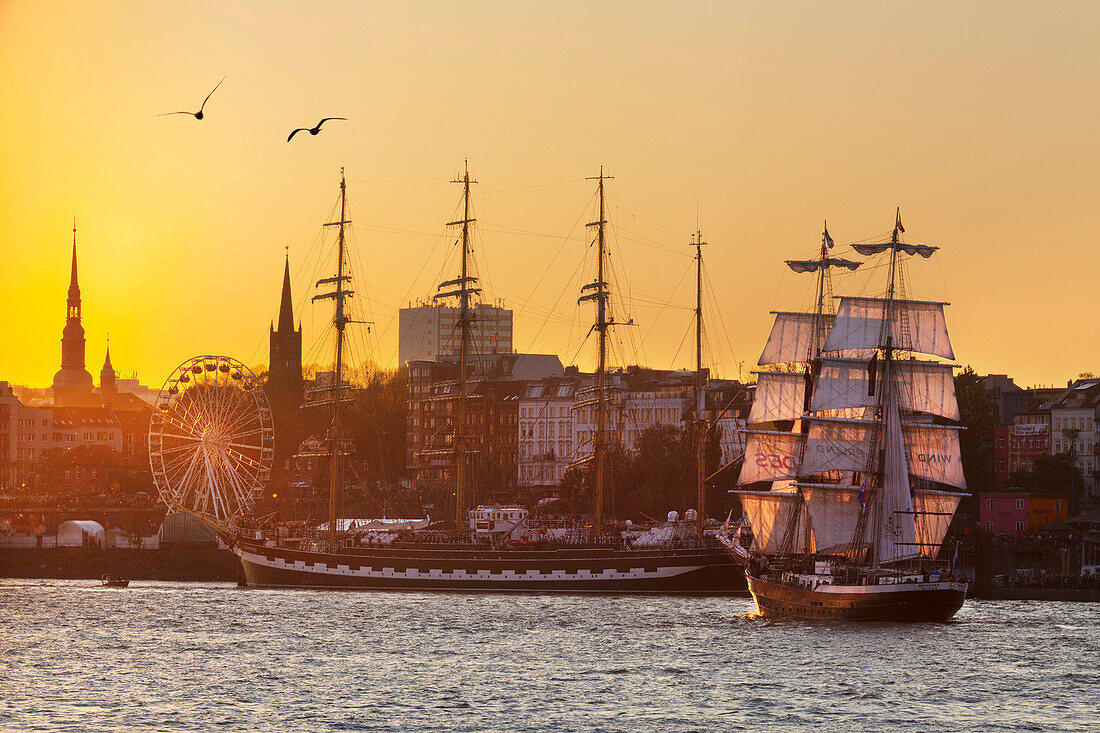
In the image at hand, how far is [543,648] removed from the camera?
81125mm

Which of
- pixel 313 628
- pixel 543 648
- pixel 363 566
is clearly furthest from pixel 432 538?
pixel 543 648

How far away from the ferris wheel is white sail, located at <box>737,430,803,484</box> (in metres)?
39.2

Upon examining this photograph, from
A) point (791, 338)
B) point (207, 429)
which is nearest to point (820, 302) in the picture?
point (791, 338)

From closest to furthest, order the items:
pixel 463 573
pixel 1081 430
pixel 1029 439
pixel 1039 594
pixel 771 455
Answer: pixel 771 455 < pixel 1039 594 < pixel 463 573 < pixel 1081 430 < pixel 1029 439

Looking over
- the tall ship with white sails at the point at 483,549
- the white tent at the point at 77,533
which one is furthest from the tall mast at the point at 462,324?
the white tent at the point at 77,533

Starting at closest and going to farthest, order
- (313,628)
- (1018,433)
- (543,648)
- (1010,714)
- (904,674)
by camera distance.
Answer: (1010,714), (904,674), (543,648), (313,628), (1018,433)

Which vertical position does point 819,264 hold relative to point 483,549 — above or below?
above

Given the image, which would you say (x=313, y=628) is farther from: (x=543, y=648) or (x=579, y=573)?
(x=579, y=573)

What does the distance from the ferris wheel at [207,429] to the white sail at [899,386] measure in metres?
46.8

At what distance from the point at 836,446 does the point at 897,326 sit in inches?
285

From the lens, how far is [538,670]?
73062 mm

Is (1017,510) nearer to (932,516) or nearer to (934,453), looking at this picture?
(934,453)

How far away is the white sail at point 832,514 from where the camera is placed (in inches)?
4016

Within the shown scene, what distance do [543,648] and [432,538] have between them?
46.3m
